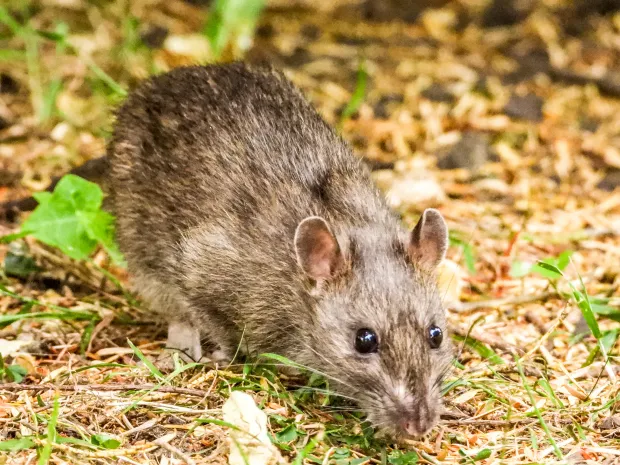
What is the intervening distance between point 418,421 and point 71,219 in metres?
2.98

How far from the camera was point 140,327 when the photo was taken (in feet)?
19.5

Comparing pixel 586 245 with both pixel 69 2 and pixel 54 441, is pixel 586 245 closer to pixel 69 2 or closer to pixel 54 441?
pixel 54 441

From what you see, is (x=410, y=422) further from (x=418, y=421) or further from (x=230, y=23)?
(x=230, y=23)

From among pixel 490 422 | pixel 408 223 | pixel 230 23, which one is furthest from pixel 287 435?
pixel 230 23

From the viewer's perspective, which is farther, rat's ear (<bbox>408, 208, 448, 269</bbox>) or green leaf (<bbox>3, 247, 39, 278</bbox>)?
green leaf (<bbox>3, 247, 39, 278</bbox>)

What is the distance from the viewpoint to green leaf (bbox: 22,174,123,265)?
5.85 meters

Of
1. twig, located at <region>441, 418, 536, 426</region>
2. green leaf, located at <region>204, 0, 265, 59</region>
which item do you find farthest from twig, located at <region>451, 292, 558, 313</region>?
green leaf, located at <region>204, 0, 265, 59</region>

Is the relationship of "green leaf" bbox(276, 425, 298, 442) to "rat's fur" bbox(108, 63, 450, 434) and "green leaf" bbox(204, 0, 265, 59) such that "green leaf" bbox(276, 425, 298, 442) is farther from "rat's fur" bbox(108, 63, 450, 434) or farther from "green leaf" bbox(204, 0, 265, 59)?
"green leaf" bbox(204, 0, 265, 59)

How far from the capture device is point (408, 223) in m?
7.20

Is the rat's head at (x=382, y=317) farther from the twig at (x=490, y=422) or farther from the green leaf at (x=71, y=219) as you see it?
the green leaf at (x=71, y=219)

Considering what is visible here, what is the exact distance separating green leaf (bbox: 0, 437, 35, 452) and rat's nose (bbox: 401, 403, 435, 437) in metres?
1.72

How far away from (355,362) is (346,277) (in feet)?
1.57

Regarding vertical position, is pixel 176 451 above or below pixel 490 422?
below

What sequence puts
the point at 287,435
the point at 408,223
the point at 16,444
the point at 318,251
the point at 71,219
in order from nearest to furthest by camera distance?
the point at 16,444, the point at 287,435, the point at 318,251, the point at 71,219, the point at 408,223
